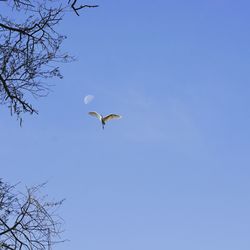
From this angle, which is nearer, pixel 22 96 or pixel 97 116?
pixel 22 96

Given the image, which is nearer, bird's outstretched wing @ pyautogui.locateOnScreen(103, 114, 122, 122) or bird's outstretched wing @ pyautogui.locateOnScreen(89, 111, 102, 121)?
bird's outstretched wing @ pyautogui.locateOnScreen(103, 114, 122, 122)

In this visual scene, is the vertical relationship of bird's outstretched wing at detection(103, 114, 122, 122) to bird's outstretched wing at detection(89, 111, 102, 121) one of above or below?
below

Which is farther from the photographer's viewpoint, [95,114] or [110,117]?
[95,114]

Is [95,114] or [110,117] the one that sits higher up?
[95,114]

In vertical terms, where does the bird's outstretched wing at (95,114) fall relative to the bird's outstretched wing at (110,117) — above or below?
above

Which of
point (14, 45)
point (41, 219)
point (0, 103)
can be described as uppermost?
point (14, 45)

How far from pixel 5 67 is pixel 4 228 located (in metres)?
1.89

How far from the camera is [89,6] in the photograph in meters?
8.67

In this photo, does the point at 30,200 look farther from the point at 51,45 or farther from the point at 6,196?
the point at 51,45

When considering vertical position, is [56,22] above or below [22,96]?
above

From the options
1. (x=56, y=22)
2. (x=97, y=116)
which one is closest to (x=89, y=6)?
(x=56, y=22)

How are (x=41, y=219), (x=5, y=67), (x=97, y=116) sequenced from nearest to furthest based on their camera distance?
(x=41, y=219), (x=5, y=67), (x=97, y=116)

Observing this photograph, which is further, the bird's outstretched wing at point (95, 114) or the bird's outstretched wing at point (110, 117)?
the bird's outstretched wing at point (95, 114)

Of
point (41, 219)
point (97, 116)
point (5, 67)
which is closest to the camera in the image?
point (41, 219)
